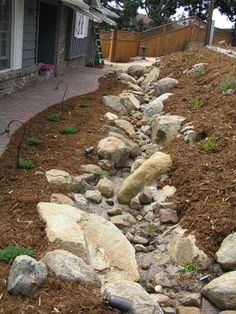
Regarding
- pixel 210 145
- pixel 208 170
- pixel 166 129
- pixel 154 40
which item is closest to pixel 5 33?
pixel 166 129

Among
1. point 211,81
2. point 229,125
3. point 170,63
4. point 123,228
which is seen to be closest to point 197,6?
point 170,63

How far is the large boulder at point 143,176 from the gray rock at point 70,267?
2303 mm

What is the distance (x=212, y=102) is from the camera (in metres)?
8.74

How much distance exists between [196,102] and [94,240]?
544 cm

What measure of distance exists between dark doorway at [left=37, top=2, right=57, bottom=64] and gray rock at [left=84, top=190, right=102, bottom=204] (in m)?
8.66

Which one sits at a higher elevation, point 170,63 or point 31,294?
point 170,63

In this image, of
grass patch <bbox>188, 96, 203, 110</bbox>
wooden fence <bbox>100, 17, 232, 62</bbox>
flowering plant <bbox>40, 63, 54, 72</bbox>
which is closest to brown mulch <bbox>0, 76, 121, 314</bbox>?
grass patch <bbox>188, 96, 203, 110</bbox>

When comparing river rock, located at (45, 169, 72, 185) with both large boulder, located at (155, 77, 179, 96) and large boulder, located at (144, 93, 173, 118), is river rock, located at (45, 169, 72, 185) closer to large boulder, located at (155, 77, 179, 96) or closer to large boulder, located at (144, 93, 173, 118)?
large boulder, located at (144, 93, 173, 118)

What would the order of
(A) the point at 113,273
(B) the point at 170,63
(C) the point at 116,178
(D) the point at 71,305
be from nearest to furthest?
(D) the point at 71,305 < (A) the point at 113,273 < (C) the point at 116,178 < (B) the point at 170,63

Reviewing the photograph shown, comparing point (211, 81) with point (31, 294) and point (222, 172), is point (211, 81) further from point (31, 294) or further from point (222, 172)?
point (31, 294)

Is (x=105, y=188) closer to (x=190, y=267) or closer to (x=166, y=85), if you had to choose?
(x=190, y=267)

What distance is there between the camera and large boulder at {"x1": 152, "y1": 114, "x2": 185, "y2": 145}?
805cm

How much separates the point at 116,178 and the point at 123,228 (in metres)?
1.71

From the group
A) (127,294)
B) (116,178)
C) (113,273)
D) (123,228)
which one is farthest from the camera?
(116,178)
